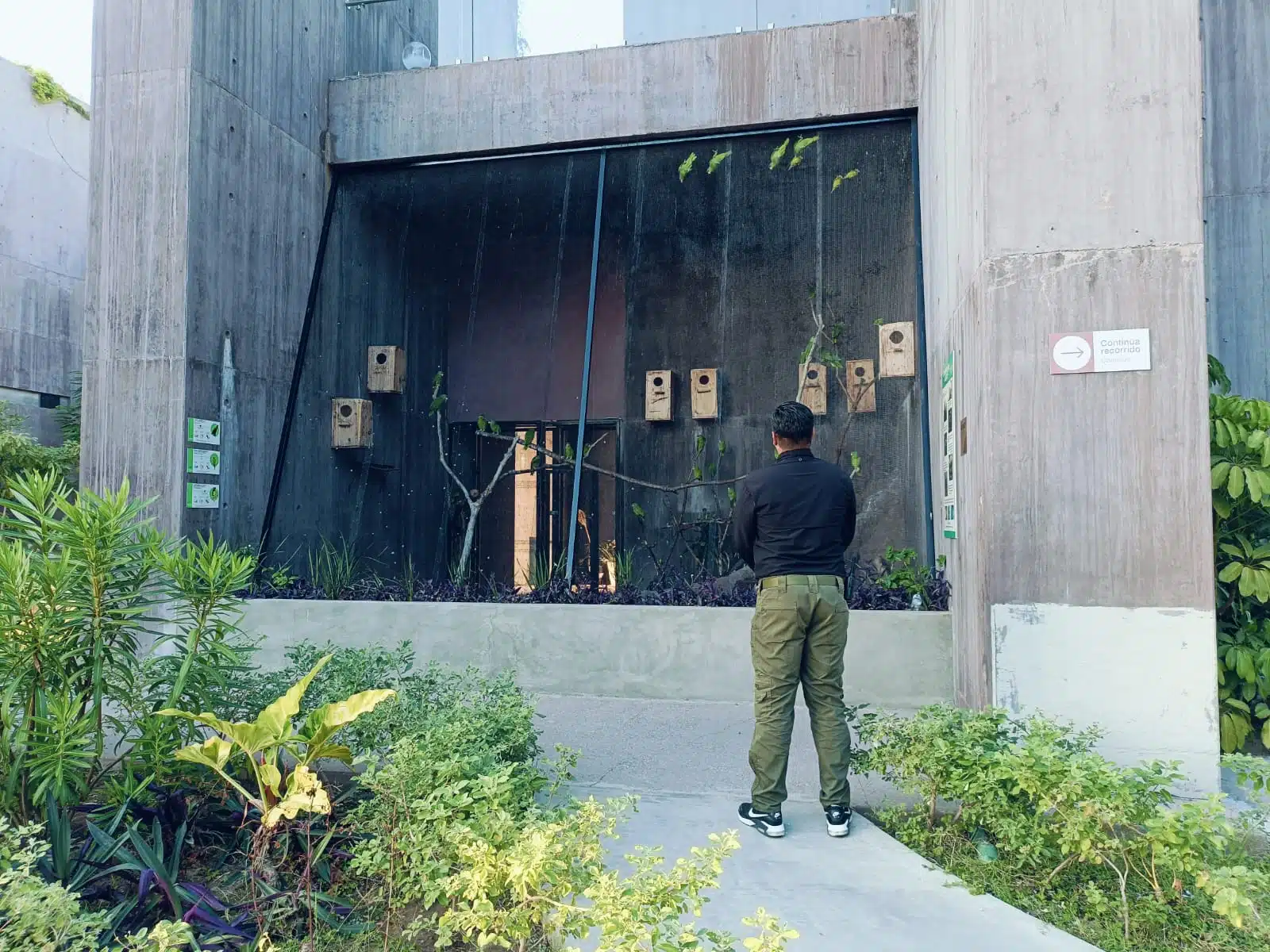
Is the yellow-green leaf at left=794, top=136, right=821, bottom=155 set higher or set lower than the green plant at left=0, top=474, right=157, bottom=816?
higher

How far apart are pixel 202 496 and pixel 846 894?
18.5 ft

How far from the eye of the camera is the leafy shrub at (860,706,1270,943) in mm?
2578

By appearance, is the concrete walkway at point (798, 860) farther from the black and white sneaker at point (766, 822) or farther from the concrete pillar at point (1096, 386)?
the concrete pillar at point (1096, 386)

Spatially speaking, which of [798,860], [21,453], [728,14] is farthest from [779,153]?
[21,453]

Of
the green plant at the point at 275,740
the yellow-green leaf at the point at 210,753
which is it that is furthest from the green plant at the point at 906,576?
the yellow-green leaf at the point at 210,753

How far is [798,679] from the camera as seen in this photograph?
11.5 ft

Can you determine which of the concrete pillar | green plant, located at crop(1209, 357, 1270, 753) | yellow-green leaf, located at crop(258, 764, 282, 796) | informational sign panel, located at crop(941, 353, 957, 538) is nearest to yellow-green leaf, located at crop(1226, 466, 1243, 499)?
green plant, located at crop(1209, 357, 1270, 753)

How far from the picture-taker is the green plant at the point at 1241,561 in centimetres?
411

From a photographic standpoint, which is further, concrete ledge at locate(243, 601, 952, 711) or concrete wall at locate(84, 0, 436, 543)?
concrete wall at locate(84, 0, 436, 543)

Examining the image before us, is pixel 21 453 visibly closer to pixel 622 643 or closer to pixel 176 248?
pixel 176 248

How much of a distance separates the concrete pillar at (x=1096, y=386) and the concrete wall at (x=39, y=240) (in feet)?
37.9

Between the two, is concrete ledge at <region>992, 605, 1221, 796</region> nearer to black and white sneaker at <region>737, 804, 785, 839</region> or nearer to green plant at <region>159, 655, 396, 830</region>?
black and white sneaker at <region>737, 804, 785, 839</region>

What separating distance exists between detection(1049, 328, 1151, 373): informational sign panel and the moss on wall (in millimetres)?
13602

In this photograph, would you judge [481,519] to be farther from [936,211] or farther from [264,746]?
[264,746]
